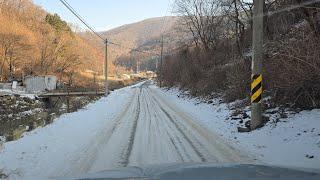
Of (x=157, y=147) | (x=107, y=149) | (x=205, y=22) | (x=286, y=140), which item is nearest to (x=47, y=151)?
(x=107, y=149)

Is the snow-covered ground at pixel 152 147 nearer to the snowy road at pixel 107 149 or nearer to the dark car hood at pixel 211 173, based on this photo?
the snowy road at pixel 107 149

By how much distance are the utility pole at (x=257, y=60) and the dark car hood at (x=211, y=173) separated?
365 inches

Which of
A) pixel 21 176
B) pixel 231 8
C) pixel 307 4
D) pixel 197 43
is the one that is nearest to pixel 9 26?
pixel 197 43

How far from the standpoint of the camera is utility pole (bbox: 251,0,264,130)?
13.7 meters

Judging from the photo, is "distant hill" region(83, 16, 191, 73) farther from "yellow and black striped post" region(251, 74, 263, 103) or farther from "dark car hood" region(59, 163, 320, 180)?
"dark car hood" region(59, 163, 320, 180)

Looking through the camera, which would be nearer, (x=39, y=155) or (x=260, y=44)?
(x=39, y=155)

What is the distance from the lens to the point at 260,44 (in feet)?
45.6

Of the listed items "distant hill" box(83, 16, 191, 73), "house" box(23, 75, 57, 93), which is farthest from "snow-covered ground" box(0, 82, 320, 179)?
"distant hill" box(83, 16, 191, 73)

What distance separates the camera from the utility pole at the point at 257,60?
1374 centimetres

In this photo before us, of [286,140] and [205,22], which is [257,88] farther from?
[205,22]

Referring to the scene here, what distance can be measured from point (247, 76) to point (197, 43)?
29.0 meters

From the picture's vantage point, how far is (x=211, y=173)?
4512 millimetres

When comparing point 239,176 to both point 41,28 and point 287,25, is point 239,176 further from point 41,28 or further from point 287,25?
point 41,28

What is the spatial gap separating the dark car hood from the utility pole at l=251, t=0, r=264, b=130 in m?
9.27
